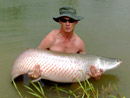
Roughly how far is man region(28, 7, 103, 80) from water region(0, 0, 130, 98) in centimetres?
60

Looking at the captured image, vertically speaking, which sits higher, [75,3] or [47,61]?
[75,3]

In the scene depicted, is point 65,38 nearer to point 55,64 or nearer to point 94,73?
point 55,64

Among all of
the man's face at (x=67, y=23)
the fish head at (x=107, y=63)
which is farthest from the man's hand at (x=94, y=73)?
the man's face at (x=67, y=23)

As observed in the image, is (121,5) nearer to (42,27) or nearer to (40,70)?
(42,27)

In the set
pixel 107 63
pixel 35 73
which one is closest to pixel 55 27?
pixel 107 63

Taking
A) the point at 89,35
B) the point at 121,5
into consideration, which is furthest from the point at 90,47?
the point at 121,5

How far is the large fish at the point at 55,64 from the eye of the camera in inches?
91.2

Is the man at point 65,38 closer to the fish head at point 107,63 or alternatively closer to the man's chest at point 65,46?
the man's chest at point 65,46

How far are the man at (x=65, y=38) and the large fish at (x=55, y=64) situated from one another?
0.53ft

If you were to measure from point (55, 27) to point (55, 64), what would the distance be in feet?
8.76

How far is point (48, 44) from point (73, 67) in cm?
60

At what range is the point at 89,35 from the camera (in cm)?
451

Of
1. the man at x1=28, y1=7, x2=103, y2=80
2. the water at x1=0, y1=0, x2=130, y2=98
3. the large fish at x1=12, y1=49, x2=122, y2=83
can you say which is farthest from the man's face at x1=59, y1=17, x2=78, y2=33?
the water at x1=0, y1=0, x2=130, y2=98

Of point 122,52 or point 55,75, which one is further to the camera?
point 122,52
